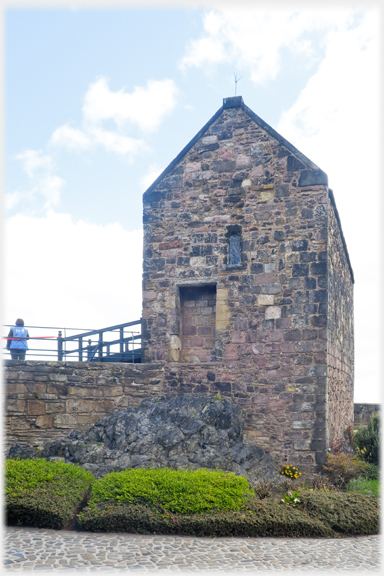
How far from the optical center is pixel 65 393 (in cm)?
1237

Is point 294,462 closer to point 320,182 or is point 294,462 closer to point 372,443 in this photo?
point 372,443

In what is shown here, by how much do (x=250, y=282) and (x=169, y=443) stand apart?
13.1ft

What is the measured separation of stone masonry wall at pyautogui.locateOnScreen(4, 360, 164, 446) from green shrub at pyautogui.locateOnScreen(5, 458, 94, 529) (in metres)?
2.49

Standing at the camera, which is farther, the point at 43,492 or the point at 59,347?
the point at 59,347

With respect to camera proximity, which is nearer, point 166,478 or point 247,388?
point 166,478

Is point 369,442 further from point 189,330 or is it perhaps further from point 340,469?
point 189,330

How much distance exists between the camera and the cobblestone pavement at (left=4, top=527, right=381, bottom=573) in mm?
6336

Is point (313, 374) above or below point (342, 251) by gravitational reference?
below

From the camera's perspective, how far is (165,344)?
42.3ft

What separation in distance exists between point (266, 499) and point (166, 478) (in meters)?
1.69

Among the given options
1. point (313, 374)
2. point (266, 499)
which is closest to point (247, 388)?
point (313, 374)

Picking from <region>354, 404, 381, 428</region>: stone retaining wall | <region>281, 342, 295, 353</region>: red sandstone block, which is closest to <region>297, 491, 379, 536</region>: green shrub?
<region>281, 342, 295, 353</region>: red sandstone block

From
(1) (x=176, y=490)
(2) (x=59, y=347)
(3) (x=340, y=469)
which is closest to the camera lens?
(1) (x=176, y=490)

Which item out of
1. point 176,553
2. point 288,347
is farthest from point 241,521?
point 288,347
